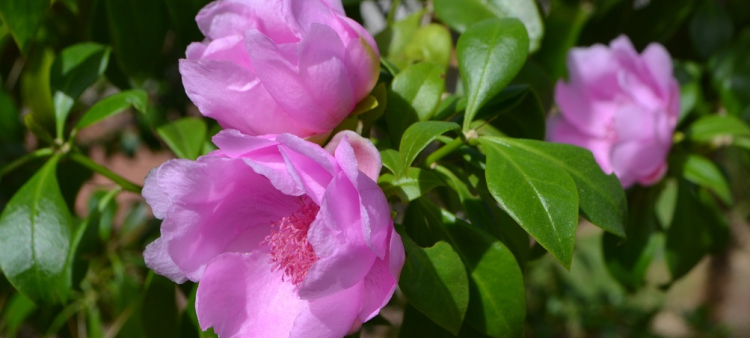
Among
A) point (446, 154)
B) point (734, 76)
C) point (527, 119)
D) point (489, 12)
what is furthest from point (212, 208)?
point (734, 76)

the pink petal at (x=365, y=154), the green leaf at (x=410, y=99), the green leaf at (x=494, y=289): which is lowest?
the green leaf at (x=494, y=289)

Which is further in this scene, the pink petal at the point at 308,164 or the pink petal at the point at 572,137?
the pink petal at the point at 572,137

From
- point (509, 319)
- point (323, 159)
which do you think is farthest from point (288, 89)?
point (509, 319)

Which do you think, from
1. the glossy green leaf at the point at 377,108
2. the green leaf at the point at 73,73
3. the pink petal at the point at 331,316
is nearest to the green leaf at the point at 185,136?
the green leaf at the point at 73,73

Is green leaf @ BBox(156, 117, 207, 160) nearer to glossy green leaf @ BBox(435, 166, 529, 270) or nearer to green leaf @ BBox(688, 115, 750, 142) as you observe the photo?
glossy green leaf @ BBox(435, 166, 529, 270)

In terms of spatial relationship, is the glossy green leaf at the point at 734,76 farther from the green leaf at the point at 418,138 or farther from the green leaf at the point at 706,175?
the green leaf at the point at 418,138

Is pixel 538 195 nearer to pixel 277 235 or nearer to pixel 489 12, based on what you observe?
pixel 277 235
